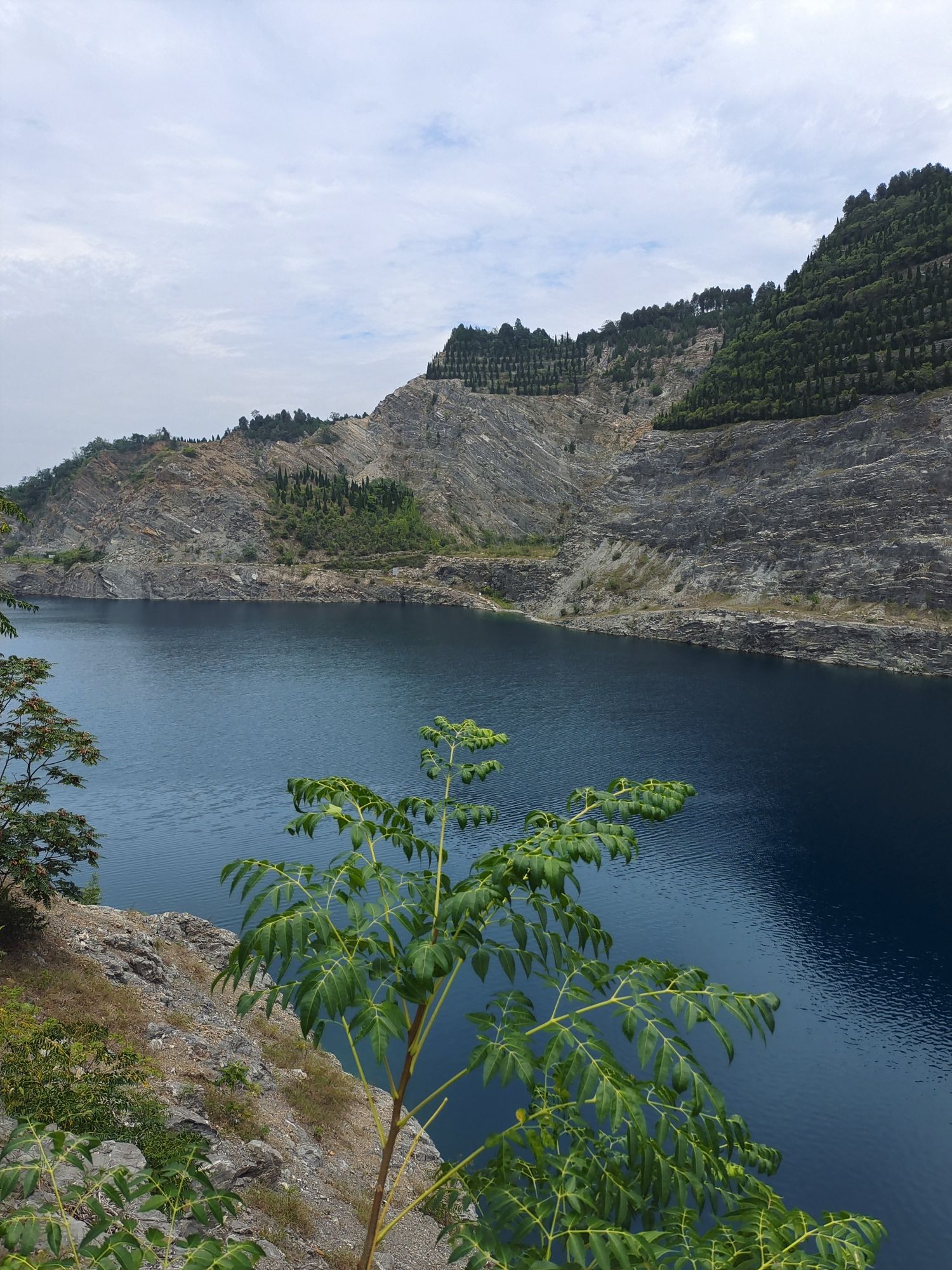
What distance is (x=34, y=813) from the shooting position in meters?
22.0

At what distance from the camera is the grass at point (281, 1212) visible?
14234mm

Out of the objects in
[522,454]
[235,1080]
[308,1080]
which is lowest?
[308,1080]

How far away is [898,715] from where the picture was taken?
67625 mm

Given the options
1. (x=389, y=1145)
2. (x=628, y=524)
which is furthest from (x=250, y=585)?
(x=389, y=1145)

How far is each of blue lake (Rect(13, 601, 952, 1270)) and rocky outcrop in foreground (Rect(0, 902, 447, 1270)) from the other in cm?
397

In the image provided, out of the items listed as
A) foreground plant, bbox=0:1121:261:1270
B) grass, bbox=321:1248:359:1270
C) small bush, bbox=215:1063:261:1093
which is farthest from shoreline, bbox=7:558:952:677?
foreground plant, bbox=0:1121:261:1270

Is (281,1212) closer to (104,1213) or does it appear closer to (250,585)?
(104,1213)

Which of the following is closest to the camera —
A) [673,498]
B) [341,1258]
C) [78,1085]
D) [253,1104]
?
[78,1085]

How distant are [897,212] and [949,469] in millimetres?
71899

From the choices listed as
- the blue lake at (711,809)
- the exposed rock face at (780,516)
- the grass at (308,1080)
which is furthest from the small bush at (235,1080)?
the exposed rock face at (780,516)

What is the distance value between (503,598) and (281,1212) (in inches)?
5515

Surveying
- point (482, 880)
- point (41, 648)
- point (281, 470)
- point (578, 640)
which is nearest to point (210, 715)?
point (41, 648)

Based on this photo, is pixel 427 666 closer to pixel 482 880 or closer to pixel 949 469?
pixel 949 469

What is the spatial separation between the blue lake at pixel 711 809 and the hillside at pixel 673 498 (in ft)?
49.5
